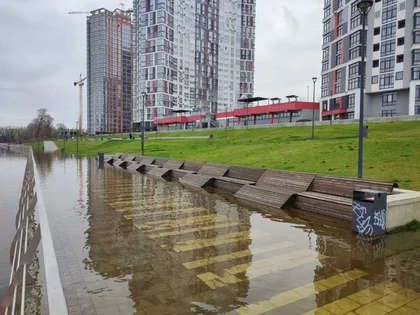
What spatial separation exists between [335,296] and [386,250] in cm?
244

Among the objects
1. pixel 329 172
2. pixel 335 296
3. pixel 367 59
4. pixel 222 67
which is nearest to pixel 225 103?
pixel 222 67

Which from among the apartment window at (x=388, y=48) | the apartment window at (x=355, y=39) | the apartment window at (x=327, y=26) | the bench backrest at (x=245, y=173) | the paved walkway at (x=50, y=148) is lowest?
the paved walkway at (x=50, y=148)

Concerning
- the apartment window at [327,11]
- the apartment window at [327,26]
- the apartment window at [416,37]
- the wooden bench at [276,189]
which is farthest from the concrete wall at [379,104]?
the wooden bench at [276,189]

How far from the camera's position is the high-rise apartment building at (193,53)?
104938 millimetres

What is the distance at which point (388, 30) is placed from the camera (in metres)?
53.6

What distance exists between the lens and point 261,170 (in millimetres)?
12852

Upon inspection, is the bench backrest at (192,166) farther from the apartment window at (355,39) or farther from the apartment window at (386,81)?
the apartment window at (355,39)

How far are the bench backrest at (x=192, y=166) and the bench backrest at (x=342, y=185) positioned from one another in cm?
794

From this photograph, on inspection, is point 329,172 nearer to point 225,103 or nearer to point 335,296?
point 335,296

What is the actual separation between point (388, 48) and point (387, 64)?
2.66 meters

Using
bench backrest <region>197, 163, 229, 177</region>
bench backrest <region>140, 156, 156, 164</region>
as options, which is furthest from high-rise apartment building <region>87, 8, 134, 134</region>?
bench backrest <region>197, 163, 229, 177</region>

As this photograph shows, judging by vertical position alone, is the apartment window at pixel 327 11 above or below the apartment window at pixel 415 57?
above

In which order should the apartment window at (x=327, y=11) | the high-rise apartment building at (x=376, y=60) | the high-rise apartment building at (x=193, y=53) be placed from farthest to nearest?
1. the high-rise apartment building at (x=193, y=53)
2. the apartment window at (x=327, y=11)
3. the high-rise apartment building at (x=376, y=60)

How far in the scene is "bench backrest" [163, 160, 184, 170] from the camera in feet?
62.9
